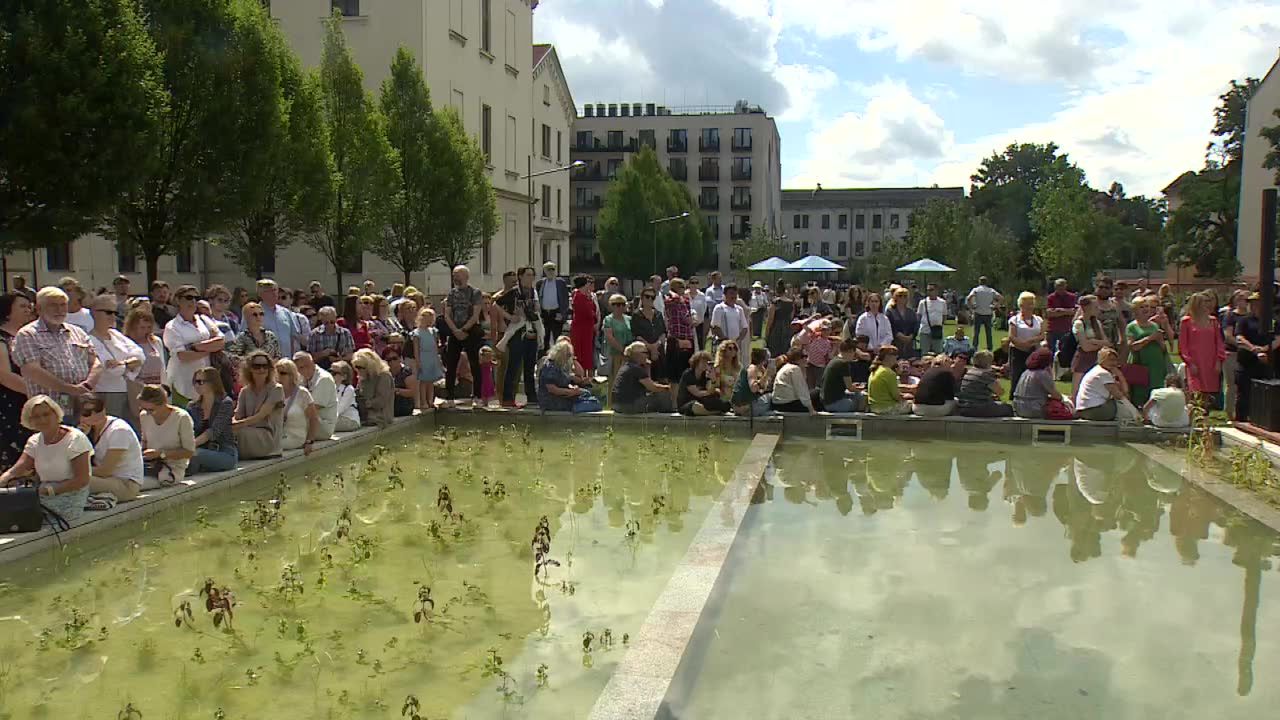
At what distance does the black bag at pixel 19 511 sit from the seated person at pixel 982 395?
10136mm

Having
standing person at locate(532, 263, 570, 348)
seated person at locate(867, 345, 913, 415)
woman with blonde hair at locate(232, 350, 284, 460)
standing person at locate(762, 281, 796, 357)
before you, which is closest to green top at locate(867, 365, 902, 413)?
seated person at locate(867, 345, 913, 415)

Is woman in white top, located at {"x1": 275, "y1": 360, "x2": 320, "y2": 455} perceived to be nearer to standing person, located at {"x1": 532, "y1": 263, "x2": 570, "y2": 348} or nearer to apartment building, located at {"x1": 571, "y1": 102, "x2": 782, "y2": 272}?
standing person, located at {"x1": 532, "y1": 263, "x2": 570, "y2": 348}

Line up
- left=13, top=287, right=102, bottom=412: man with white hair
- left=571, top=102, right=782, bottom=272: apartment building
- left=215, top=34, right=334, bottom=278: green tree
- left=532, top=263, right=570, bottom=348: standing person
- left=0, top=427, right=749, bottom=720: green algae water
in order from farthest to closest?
left=571, top=102, right=782, bottom=272: apartment building, left=215, top=34, right=334, bottom=278: green tree, left=532, top=263, right=570, bottom=348: standing person, left=13, top=287, right=102, bottom=412: man with white hair, left=0, top=427, right=749, bottom=720: green algae water

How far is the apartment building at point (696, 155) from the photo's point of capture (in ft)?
315

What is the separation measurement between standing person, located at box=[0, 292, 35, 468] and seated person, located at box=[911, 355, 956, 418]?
31.9 ft

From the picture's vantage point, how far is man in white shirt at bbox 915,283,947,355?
1923 centimetres

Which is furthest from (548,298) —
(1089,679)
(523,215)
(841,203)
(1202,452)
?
(841,203)

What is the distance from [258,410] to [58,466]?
9.37 feet

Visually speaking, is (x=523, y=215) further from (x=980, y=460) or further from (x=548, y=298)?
(x=980, y=460)

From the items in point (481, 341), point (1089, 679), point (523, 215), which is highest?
point (523, 215)

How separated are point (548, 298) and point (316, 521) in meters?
8.20

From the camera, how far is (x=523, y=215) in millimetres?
45062

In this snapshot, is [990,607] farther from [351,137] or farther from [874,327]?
[351,137]

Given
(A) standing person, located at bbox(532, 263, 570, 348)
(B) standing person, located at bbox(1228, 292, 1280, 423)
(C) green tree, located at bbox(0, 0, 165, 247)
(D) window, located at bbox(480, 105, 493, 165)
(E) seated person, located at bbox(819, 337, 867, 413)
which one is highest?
(D) window, located at bbox(480, 105, 493, 165)
